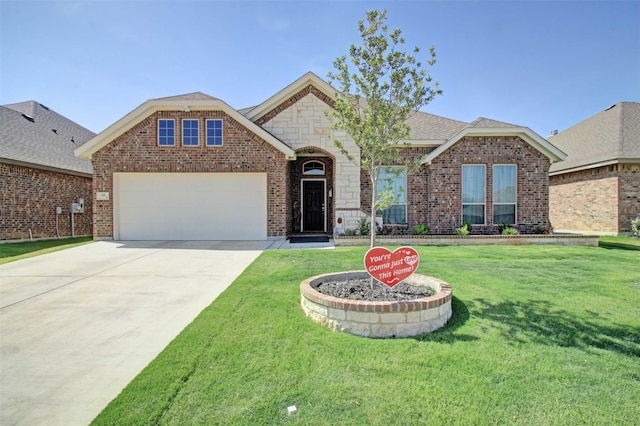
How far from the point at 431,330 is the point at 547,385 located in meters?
1.35

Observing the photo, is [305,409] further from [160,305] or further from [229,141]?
[229,141]

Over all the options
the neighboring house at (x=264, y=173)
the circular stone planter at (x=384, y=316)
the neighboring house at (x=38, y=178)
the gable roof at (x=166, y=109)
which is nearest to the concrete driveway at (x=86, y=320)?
the circular stone planter at (x=384, y=316)

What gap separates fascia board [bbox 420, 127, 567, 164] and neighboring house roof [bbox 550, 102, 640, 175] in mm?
3627

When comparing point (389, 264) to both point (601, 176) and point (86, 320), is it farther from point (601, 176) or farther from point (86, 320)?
point (601, 176)

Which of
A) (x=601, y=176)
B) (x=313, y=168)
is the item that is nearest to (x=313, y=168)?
(x=313, y=168)

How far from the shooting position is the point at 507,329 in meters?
4.34

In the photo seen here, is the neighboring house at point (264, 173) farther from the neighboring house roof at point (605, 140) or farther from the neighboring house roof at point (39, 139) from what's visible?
the neighboring house roof at point (605, 140)

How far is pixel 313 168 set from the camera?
1547 centimetres

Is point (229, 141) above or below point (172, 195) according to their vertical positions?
above

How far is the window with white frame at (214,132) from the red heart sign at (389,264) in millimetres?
9815

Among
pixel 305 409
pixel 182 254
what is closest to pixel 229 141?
pixel 182 254

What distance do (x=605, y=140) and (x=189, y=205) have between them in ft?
60.8

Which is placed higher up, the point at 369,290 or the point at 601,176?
the point at 601,176

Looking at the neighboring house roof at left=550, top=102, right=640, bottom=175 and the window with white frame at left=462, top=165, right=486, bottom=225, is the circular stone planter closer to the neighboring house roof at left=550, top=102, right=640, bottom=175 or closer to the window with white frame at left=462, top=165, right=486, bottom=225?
the window with white frame at left=462, top=165, right=486, bottom=225
